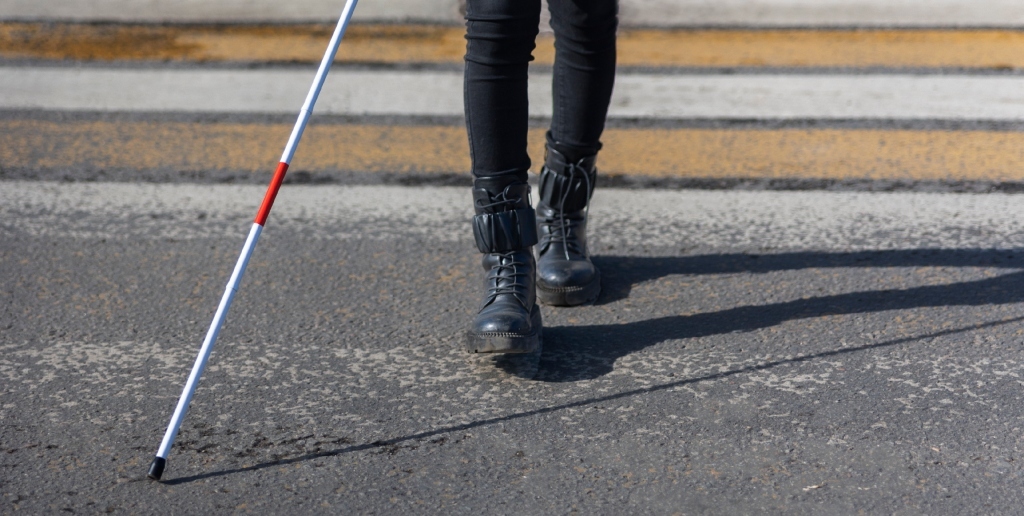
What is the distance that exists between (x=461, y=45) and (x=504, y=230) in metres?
4.05

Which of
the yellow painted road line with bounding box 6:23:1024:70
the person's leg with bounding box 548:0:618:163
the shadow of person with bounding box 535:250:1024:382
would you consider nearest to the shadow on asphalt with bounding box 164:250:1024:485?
the shadow of person with bounding box 535:250:1024:382

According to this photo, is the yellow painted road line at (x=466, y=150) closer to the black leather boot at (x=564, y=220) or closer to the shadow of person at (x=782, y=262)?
the shadow of person at (x=782, y=262)

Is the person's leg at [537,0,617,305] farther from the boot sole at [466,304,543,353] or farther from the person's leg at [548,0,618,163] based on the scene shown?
the boot sole at [466,304,543,353]

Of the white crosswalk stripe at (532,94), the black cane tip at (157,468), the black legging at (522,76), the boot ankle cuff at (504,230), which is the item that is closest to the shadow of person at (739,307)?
the boot ankle cuff at (504,230)

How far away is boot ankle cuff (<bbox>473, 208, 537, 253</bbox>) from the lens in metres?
2.89

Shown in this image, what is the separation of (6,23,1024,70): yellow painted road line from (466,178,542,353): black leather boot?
3474mm

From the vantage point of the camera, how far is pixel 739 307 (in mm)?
3199

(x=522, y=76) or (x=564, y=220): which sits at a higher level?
(x=522, y=76)

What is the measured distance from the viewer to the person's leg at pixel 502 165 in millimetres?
2734

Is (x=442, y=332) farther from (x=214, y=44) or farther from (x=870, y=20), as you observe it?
(x=870, y=20)

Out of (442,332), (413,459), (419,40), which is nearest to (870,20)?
(419,40)

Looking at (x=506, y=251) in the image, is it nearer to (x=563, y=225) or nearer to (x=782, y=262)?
(x=563, y=225)

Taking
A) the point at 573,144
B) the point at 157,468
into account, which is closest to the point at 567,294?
the point at 573,144

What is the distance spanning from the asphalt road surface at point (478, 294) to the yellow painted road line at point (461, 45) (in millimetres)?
73
